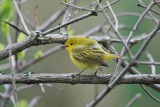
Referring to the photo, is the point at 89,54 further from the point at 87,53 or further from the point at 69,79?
the point at 69,79

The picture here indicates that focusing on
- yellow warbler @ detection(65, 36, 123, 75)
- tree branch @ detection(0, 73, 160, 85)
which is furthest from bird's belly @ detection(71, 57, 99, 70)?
tree branch @ detection(0, 73, 160, 85)

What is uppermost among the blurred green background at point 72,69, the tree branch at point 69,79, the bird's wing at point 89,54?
the blurred green background at point 72,69

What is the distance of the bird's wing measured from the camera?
119 inches

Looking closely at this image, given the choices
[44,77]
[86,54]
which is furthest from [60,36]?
[44,77]

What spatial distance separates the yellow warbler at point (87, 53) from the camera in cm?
302

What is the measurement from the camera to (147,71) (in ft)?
21.9

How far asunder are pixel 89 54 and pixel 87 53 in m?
0.03

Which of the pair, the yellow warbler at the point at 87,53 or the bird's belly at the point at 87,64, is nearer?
the yellow warbler at the point at 87,53

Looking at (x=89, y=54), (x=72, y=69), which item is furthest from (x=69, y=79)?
(x=72, y=69)

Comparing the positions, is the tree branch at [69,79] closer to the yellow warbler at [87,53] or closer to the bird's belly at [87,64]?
the yellow warbler at [87,53]

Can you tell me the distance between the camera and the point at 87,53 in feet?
10.5

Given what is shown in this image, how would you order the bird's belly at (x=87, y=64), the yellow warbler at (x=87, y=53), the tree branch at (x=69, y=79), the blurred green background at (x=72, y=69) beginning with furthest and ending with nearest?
A: the blurred green background at (x=72, y=69) → the bird's belly at (x=87, y=64) → the yellow warbler at (x=87, y=53) → the tree branch at (x=69, y=79)

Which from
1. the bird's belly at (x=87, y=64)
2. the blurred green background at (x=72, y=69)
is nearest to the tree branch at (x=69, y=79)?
the bird's belly at (x=87, y=64)

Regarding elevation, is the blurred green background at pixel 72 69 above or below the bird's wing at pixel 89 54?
above
